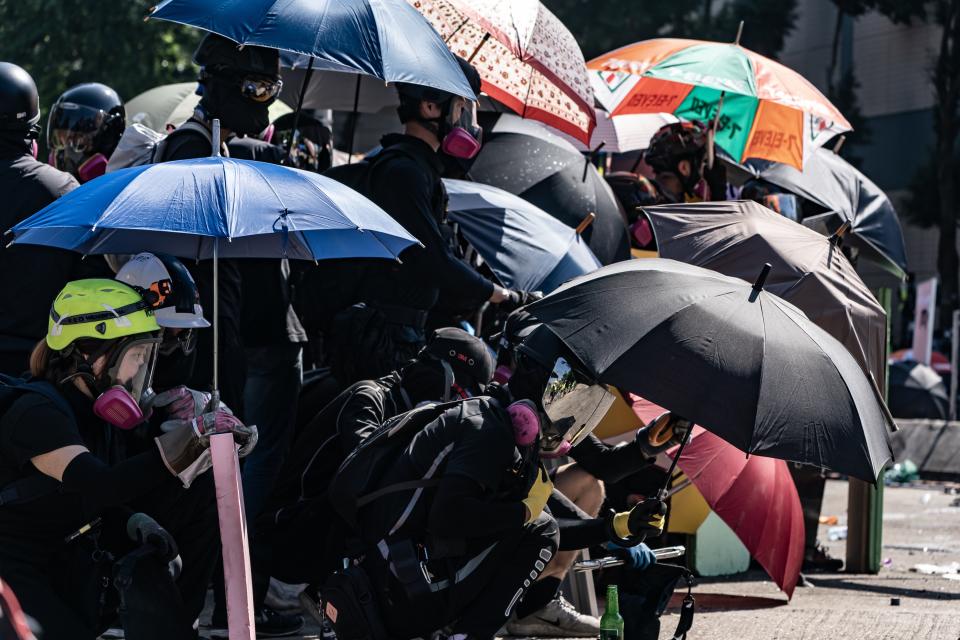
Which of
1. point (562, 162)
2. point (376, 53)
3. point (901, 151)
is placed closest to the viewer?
point (376, 53)

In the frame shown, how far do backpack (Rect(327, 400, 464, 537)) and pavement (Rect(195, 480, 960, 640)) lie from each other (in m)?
1.25

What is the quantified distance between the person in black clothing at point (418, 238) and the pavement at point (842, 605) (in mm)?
1283

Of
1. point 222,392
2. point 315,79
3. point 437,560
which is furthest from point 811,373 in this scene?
point 315,79

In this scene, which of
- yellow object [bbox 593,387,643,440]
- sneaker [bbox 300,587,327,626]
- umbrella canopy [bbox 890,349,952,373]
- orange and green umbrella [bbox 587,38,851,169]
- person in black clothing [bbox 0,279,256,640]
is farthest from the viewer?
umbrella canopy [bbox 890,349,952,373]

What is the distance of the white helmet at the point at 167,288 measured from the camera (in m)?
4.56

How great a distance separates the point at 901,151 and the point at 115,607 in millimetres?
29793

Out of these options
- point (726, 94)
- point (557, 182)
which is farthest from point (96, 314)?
point (726, 94)

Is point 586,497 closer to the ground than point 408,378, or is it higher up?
closer to the ground

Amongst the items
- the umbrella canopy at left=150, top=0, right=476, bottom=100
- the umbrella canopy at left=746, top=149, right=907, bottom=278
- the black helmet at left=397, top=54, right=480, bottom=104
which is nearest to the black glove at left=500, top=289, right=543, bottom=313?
the black helmet at left=397, top=54, right=480, bottom=104

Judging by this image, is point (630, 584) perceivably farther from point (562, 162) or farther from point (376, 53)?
point (562, 162)

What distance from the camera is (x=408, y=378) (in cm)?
527

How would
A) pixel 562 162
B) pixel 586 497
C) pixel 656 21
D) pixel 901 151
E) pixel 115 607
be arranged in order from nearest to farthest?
pixel 115 607, pixel 586 497, pixel 562 162, pixel 656 21, pixel 901 151

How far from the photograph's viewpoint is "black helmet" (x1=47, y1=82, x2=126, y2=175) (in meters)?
6.29

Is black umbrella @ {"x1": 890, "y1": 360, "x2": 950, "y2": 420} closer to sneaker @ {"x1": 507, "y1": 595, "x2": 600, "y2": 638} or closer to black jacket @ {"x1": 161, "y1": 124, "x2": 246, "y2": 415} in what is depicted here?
sneaker @ {"x1": 507, "y1": 595, "x2": 600, "y2": 638}
